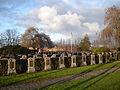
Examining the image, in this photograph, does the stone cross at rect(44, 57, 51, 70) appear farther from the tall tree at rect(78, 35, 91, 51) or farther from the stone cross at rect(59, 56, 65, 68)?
the tall tree at rect(78, 35, 91, 51)

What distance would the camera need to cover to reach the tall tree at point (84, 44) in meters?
60.4

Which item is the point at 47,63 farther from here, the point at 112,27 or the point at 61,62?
the point at 112,27

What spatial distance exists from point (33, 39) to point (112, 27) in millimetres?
30820

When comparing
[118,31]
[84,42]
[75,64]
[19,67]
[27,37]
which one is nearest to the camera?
[19,67]

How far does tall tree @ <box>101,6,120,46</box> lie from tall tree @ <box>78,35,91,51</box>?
31.0 m

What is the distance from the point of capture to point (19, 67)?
41.8ft

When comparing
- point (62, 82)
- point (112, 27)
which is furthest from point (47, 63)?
point (112, 27)

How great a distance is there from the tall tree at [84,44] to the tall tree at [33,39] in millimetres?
15888

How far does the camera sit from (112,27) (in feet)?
88.8

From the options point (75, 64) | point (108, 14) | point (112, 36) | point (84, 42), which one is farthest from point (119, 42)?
point (84, 42)

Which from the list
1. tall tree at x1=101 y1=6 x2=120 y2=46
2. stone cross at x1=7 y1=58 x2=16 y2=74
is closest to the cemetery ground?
stone cross at x1=7 y1=58 x2=16 y2=74

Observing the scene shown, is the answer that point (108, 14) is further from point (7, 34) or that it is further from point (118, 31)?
point (7, 34)

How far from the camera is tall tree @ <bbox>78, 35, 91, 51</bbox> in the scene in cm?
6042

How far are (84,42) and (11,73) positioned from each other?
2196 inches
